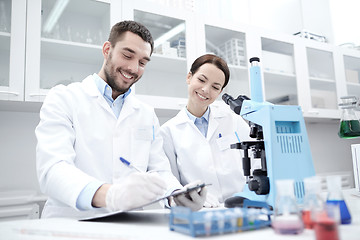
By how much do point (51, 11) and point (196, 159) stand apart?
1.39 meters

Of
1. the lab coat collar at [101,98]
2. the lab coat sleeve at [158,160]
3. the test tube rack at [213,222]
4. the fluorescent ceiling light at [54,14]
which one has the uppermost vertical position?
the fluorescent ceiling light at [54,14]

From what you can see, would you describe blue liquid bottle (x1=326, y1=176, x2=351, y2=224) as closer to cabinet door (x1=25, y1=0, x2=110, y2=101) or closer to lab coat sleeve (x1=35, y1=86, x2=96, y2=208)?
lab coat sleeve (x1=35, y1=86, x2=96, y2=208)

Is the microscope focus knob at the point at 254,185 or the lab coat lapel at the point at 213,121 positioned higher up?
the lab coat lapel at the point at 213,121

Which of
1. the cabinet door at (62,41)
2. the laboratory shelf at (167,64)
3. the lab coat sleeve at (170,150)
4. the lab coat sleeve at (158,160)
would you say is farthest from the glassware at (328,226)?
the laboratory shelf at (167,64)

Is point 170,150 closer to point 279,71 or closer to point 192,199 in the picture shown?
point 192,199

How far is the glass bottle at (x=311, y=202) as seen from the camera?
1.94 feet

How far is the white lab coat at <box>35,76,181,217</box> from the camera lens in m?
0.94

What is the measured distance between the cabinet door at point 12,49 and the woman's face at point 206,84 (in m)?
1.05

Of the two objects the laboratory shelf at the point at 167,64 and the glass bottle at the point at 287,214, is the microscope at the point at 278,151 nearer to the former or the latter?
the glass bottle at the point at 287,214

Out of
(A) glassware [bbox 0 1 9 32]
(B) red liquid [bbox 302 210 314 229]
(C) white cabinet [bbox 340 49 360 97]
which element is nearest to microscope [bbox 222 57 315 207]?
(B) red liquid [bbox 302 210 314 229]

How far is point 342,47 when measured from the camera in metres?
3.19

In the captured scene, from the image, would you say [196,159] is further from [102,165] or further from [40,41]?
[40,41]

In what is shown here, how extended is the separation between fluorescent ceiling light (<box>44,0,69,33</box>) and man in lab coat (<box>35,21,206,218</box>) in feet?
2.38

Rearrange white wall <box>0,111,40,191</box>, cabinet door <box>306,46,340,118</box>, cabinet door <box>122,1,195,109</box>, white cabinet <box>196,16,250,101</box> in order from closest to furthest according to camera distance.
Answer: white wall <box>0,111,40,191</box>, cabinet door <box>122,1,195,109</box>, white cabinet <box>196,16,250,101</box>, cabinet door <box>306,46,340,118</box>
